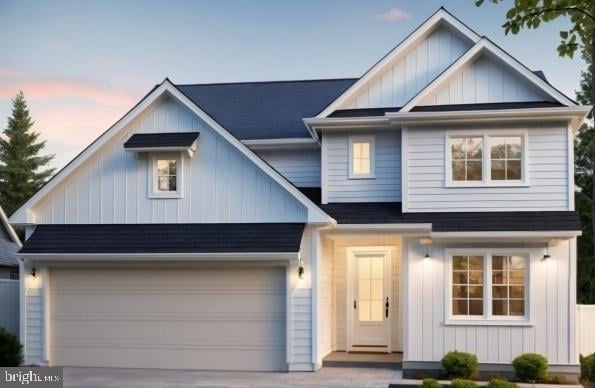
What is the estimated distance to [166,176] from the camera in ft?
49.1

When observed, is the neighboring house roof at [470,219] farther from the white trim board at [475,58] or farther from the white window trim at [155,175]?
the white window trim at [155,175]

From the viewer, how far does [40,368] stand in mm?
14102

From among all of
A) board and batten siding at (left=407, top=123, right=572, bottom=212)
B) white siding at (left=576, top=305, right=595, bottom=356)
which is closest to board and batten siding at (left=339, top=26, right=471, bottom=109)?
board and batten siding at (left=407, top=123, right=572, bottom=212)

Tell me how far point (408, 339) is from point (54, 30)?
12589mm

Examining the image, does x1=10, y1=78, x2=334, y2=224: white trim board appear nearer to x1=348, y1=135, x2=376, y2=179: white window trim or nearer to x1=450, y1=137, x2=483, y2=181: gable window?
x1=348, y1=135, x2=376, y2=179: white window trim

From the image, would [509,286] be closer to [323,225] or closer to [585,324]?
[585,324]

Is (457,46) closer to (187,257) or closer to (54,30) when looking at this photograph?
(187,257)

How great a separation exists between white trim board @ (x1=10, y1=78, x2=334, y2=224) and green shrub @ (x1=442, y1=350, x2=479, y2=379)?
3561 mm

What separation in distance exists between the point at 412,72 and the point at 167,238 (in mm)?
6617

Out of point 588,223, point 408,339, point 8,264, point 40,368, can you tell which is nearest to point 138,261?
point 40,368

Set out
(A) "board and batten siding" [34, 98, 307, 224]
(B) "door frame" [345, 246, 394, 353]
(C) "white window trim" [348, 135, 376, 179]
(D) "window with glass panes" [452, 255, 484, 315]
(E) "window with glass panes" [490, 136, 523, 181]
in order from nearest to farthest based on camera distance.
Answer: (D) "window with glass panes" [452, 255, 484, 315] → (E) "window with glass panes" [490, 136, 523, 181] → (A) "board and batten siding" [34, 98, 307, 224] → (C) "white window trim" [348, 135, 376, 179] → (B) "door frame" [345, 246, 394, 353]

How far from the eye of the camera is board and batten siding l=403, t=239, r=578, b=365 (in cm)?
1378

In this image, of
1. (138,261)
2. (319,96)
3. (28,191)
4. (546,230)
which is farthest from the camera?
(28,191)

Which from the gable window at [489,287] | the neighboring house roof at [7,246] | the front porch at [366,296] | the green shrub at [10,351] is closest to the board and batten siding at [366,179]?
the front porch at [366,296]
